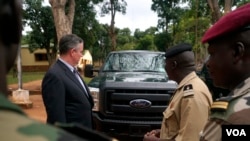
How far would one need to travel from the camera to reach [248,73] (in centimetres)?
179

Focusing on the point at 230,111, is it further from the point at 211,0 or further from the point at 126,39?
the point at 126,39

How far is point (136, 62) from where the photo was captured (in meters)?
7.94

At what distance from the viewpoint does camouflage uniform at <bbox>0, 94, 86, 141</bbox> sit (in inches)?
34.3

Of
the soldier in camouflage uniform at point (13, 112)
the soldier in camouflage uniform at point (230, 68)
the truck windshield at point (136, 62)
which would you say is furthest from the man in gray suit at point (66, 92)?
the truck windshield at point (136, 62)

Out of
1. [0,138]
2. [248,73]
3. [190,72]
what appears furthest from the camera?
[190,72]

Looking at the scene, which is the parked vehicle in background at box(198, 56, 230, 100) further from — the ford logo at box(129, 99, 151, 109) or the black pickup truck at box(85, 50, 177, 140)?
the ford logo at box(129, 99, 151, 109)

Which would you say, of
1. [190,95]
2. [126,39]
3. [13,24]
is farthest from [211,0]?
[126,39]

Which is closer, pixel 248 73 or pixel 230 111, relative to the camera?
pixel 230 111

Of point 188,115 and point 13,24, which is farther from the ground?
point 13,24

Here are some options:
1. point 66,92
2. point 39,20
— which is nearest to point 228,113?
point 66,92

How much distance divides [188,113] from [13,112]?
6.20 feet

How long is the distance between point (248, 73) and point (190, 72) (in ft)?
4.45

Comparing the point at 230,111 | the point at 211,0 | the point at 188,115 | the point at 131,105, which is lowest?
the point at 131,105

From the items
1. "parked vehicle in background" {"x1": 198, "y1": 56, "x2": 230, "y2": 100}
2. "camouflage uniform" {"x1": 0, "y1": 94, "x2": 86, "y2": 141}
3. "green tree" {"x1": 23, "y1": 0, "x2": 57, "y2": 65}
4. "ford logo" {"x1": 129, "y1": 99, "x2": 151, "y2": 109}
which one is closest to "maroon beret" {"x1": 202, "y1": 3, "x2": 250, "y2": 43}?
"camouflage uniform" {"x1": 0, "y1": 94, "x2": 86, "y2": 141}
